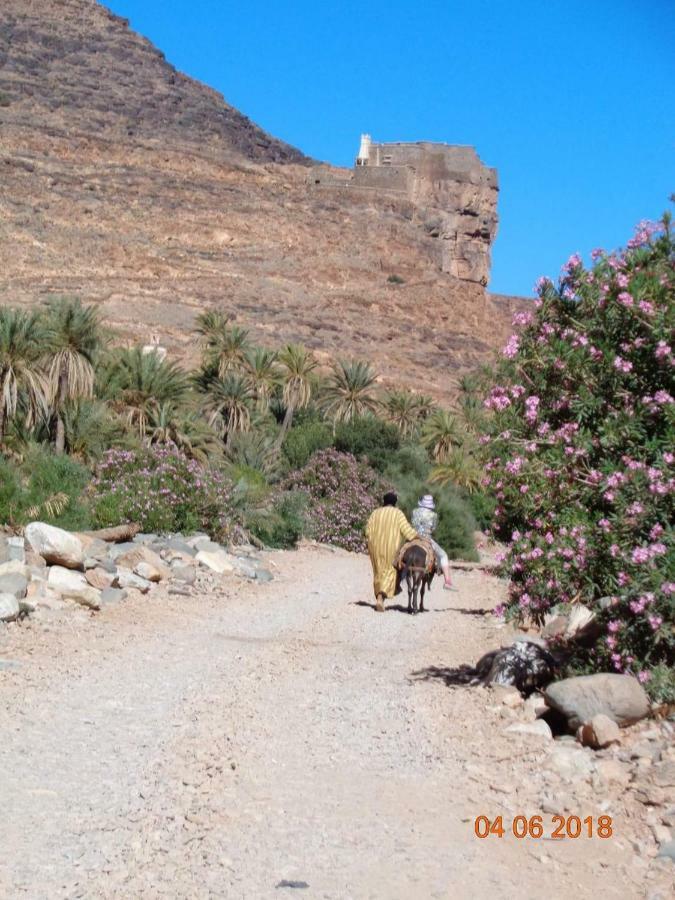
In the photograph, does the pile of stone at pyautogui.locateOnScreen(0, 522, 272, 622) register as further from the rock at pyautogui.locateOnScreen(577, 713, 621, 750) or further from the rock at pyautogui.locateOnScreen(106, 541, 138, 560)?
the rock at pyautogui.locateOnScreen(577, 713, 621, 750)

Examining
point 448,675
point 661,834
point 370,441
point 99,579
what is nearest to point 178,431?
point 370,441

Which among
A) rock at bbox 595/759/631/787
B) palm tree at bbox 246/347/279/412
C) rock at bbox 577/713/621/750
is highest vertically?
palm tree at bbox 246/347/279/412

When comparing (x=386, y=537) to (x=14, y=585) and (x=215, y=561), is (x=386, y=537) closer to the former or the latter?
(x=215, y=561)

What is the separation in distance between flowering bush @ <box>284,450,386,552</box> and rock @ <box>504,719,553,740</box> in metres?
18.7

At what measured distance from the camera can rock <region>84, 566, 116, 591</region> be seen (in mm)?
12773

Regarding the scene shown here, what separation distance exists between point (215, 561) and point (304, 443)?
15.0m

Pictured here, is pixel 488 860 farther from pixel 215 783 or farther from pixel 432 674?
pixel 432 674

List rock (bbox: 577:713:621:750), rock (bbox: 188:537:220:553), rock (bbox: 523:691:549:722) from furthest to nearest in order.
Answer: rock (bbox: 188:537:220:553) → rock (bbox: 523:691:549:722) → rock (bbox: 577:713:621:750)

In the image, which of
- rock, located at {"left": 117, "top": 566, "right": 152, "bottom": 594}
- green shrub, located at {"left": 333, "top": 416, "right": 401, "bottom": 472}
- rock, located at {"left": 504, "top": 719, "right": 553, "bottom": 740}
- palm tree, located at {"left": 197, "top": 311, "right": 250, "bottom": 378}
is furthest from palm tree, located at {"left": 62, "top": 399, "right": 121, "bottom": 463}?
rock, located at {"left": 504, "top": 719, "right": 553, "bottom": 740}

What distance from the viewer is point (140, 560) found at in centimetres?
1454

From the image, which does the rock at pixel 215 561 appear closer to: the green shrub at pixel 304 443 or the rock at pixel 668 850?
the rock at pixel 668 850

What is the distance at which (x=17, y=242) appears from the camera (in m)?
73.4

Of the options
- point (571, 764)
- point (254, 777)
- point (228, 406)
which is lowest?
point (254, 777)

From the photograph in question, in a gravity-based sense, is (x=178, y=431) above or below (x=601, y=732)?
above
